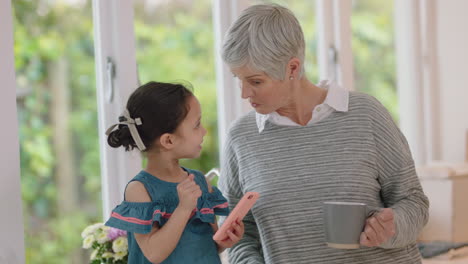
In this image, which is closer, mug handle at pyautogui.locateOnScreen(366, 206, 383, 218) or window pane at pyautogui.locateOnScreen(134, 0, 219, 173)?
mug handle at pyautogui.locateOnScreen(366, 206, 383, 218)

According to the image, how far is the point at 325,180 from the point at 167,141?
16.7 inches

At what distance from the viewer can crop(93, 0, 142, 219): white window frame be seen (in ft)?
8.25

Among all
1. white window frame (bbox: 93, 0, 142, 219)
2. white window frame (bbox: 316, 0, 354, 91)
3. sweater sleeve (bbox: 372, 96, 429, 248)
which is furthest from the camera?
white window frame (bbox: 316, 0, 354, 91)

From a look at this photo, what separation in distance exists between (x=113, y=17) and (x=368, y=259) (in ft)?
3.70

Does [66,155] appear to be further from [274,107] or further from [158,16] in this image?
[274,107]

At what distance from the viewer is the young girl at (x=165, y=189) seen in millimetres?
1694

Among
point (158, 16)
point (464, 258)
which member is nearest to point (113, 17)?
point (464, 258)

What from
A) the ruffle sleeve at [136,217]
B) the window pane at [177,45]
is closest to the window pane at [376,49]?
the window pane at [177,45]

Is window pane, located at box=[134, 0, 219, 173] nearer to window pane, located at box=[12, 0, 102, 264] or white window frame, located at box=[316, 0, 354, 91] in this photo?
window pane, located at box=[12, 0, 102, 264]

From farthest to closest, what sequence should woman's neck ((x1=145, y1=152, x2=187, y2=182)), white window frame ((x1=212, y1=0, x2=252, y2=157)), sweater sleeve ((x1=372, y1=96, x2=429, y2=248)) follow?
white window frame ((x1=212, y1=0, x2=252, y2=157))
sweater sleeve ((x1=372, y1=96, x2=429, y2=248))
woman's neck ((x1=145, y1=152, x2=187, y2=182))

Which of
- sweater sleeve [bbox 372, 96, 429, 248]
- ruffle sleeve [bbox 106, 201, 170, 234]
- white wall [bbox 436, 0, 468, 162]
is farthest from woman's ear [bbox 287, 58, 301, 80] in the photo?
white wall [bbox 436, 0, 468, 162]

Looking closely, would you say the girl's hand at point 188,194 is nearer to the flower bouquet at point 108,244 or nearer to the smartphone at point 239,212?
the smartphone at point 239,212

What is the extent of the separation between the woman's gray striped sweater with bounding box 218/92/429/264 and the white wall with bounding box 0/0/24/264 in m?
0.56

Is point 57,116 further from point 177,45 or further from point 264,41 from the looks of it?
point 264,41
